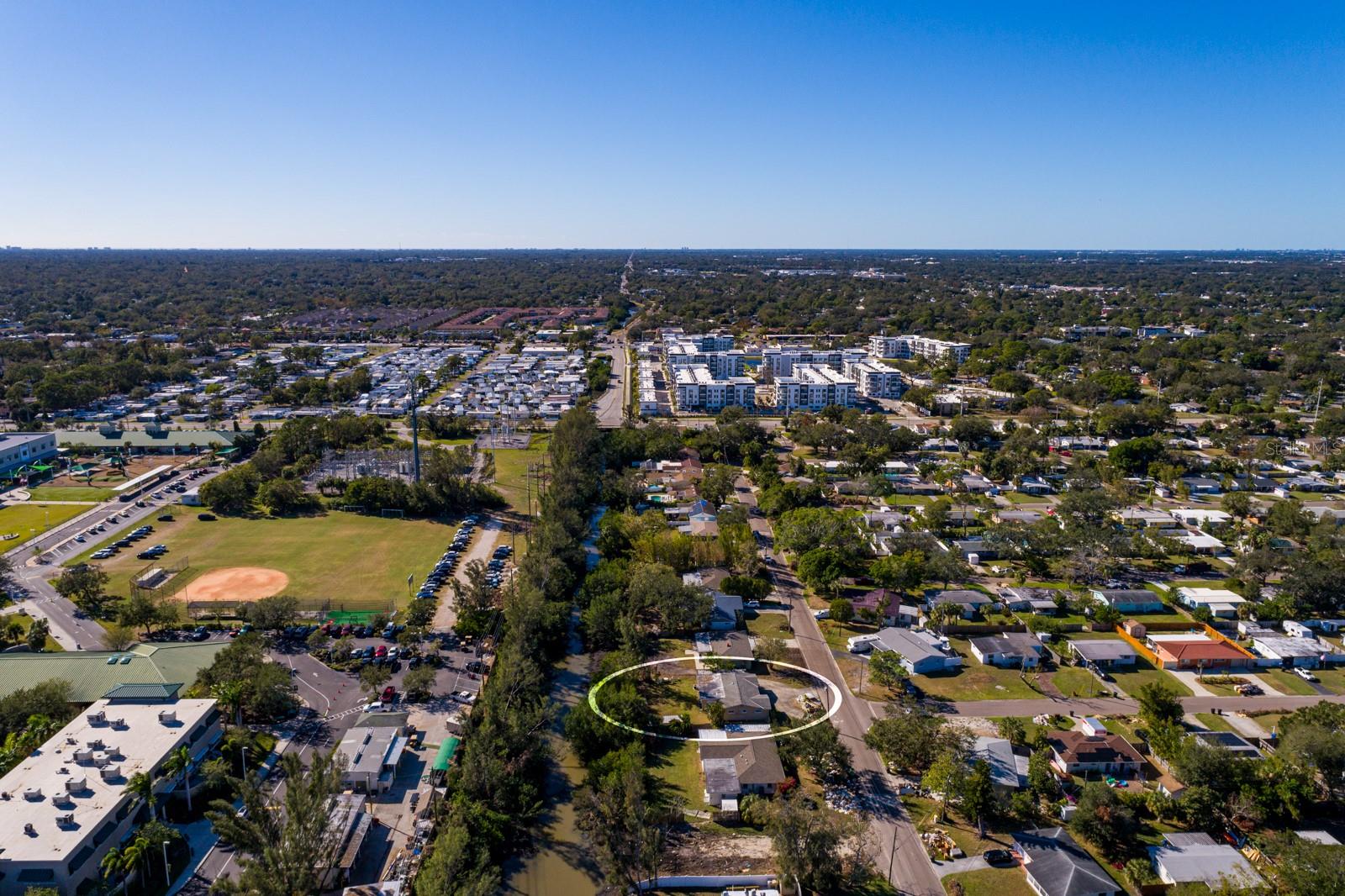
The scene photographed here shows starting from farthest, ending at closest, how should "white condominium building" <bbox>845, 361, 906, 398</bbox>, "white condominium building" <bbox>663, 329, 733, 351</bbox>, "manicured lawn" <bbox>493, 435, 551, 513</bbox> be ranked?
"white condominium building" <bbox>663, 329, 733, 351</bbox>
"white condominium building" <bbox>845, 361, 906, 398</bbox>
"manicured lawn" <bbox>493, 435, 551, 513</bbox>

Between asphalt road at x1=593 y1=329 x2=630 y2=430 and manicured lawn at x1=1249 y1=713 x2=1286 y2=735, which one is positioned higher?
asphalt road at x1=593 y1=329 x2=630 y2=430

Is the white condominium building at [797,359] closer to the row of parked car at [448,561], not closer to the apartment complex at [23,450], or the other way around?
the row of parked car at [448,561]

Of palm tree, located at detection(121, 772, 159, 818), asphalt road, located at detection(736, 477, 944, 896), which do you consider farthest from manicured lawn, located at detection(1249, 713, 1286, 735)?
palm tree, located at detection(121, 772, 159, 818)

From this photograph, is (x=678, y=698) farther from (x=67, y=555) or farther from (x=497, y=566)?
(x=67, y=555)

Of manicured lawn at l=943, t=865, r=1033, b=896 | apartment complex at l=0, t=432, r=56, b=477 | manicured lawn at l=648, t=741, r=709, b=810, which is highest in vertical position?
apartment complex at l=0, t=432, r=56, b=477

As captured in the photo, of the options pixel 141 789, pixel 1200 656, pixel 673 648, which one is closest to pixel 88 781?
pixel 141 789

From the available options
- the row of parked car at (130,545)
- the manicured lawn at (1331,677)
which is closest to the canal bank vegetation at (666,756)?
the manicured lawn at (1331,677)

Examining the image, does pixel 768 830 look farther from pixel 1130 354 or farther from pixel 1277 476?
pixel 1130 354

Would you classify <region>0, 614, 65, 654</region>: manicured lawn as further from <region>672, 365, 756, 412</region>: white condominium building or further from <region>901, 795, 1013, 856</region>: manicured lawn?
<region>672, 365, 756, 412</region>: white condominium building
